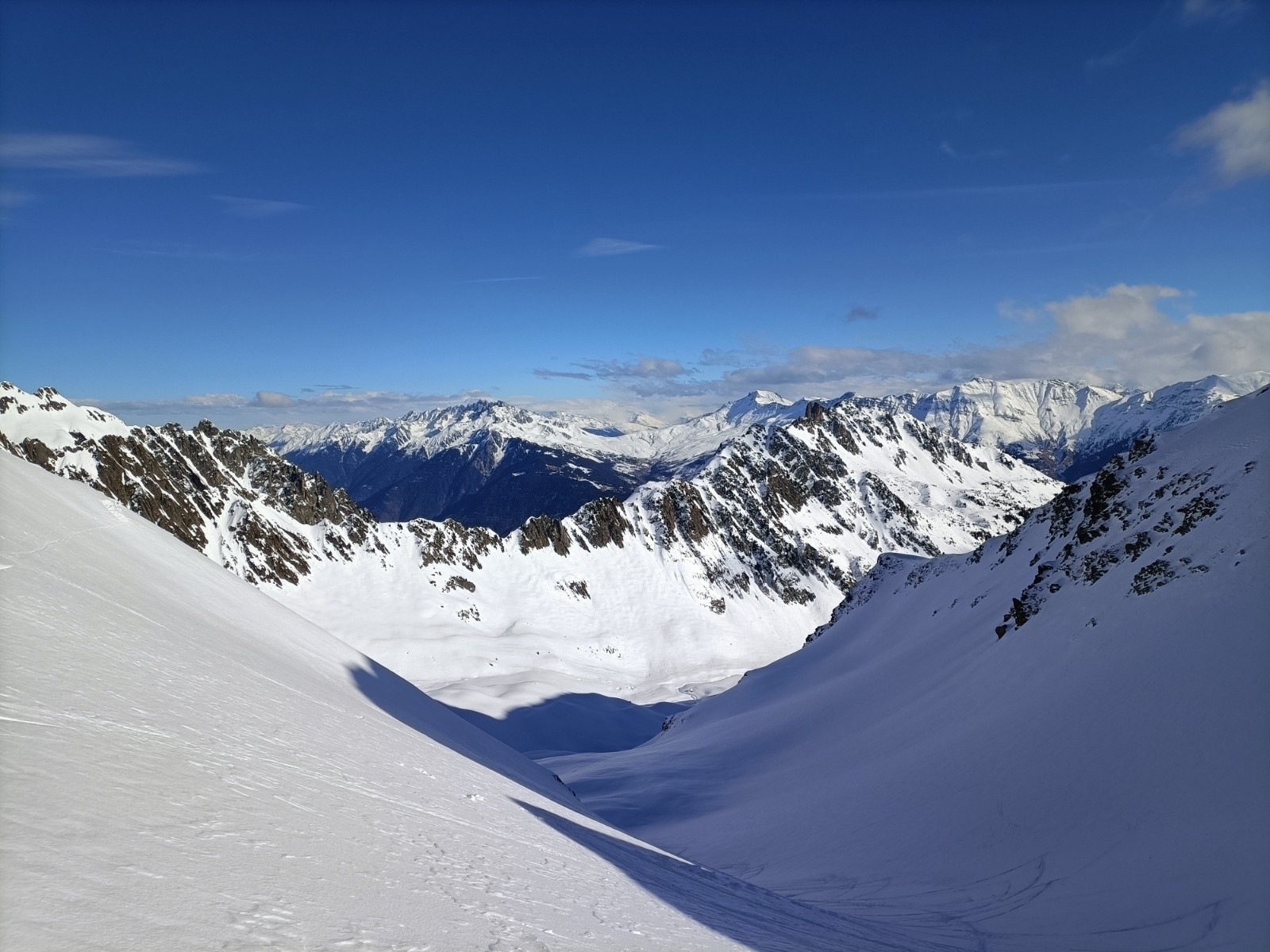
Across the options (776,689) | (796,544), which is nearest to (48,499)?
(776,689)

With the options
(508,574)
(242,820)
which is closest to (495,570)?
(508,574)

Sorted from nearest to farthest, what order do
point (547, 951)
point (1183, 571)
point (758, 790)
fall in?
point (547, 951)
point (1183, 571)
point (758, 790)

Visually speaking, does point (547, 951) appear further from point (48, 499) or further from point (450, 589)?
point (450, 589)

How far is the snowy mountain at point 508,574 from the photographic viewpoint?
95125mm

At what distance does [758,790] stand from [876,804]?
29.4ft

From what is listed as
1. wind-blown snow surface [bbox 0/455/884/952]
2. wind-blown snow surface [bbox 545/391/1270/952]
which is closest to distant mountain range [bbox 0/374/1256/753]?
wind-blown snow surface [bbox 545/391/1270/952]

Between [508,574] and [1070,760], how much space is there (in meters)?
125

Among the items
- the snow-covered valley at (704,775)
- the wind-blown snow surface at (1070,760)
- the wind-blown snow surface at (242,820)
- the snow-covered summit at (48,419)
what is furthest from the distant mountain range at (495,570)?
the wind-blown snow surface at (242,820)

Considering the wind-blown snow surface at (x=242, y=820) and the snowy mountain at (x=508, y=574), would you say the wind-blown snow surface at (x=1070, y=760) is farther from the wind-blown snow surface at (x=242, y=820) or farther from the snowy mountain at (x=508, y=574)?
the snowy mountain at (x=508, y=574)

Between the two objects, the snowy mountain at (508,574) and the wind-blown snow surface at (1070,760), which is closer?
the wind-blown snow surface at (1070,760)

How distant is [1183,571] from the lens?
21484mm

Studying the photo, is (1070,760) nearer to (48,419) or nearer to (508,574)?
(508,574)

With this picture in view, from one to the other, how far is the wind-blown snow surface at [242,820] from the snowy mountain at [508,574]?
5705 cm

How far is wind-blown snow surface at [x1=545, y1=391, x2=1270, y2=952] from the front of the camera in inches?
520
